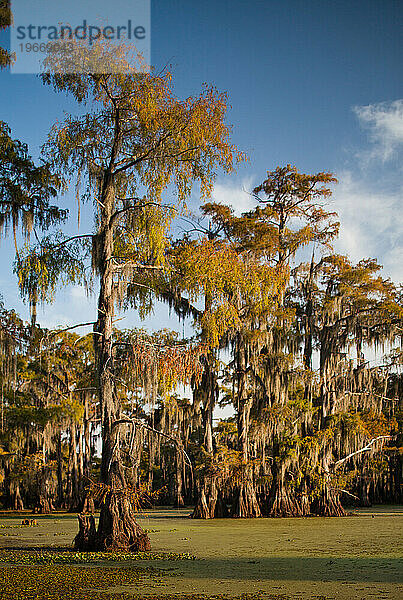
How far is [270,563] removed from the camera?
8180mm

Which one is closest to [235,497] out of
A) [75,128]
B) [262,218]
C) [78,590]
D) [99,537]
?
[262,218]

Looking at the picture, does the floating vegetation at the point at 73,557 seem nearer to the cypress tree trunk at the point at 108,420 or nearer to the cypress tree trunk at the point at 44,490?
the cypress tree trunk at the point at 108,420

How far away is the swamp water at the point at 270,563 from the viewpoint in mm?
6094

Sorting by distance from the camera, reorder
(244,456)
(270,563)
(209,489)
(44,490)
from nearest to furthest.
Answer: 1. (270,563)
2. (209,489)
3. (244,456)
4. (44,490)

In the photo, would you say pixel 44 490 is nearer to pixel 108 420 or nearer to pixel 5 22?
pixel 108 420

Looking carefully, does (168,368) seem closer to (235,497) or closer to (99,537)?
(99,537)

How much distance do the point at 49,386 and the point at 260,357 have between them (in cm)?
844

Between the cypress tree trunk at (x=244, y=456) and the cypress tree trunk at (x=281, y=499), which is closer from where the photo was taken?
the cypress tree trunk at (x=244, y=456)

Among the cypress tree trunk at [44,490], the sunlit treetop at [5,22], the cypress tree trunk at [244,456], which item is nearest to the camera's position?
the sunlit treetop at [5,22]

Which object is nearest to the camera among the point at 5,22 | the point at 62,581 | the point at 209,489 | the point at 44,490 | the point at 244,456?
the point at 62,581

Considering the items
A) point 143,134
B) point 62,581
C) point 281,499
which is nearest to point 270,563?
point 62,581

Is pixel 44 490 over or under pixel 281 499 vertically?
under

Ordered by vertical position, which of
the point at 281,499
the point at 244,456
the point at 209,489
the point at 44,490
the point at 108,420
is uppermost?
the point at 108,420

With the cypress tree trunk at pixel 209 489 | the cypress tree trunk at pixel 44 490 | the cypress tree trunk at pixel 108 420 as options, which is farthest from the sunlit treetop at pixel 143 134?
the cypress tree trunk at pixel 44 490
